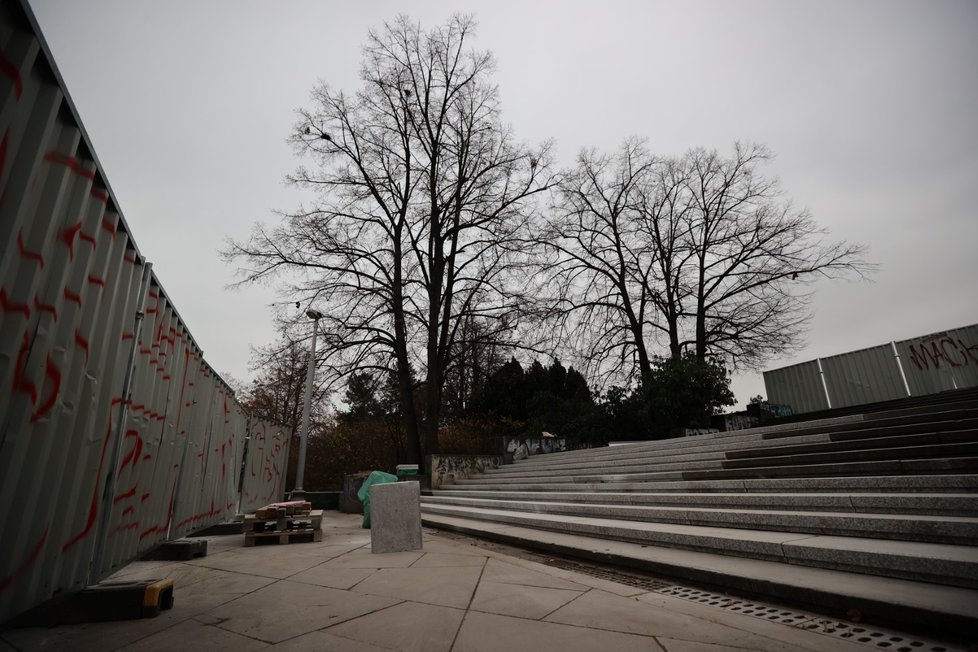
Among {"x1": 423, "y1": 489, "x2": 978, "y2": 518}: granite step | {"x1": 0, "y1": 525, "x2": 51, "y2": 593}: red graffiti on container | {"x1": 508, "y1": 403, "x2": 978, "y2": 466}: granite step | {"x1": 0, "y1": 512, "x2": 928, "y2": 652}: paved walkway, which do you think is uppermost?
{"x1": 508, "y1": 403, "x2": 978, "y2": 466}: granite step

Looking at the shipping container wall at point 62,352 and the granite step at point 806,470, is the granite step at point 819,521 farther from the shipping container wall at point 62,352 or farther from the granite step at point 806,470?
the shipping container wall at point 62,352

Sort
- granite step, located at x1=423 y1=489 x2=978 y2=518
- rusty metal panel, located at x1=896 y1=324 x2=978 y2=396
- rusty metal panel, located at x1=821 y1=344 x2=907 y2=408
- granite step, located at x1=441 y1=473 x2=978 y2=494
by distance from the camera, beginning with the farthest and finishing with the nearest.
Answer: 1. rusty metal panel, located at x1=821 y1=344 x2=907 y2=408
2. rusty metal panel, located at x1=896 y1=324 x2=978 y2=396
3. granite step, located at x1=441 y1=473 x2=978 y2=494
4. granite step, located at x1=423 y1=489 x2=978 y2=518

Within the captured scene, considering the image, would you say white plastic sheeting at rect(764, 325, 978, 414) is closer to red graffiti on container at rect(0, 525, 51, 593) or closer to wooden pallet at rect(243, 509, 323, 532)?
wooden pallet at rect(243, 509, 323, 532)

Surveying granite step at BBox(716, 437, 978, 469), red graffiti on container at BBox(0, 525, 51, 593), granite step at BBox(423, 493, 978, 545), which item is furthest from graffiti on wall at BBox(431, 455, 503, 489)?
red graffiti on container at BBox(0, 525, 51, 593)

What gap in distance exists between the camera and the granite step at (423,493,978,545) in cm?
322

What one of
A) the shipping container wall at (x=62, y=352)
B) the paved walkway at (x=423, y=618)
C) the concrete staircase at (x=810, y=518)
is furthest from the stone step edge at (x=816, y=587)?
the shipping container wall at (x=62, y=352)

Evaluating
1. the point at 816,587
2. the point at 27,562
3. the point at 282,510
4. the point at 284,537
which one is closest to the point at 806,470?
the point at 816,587

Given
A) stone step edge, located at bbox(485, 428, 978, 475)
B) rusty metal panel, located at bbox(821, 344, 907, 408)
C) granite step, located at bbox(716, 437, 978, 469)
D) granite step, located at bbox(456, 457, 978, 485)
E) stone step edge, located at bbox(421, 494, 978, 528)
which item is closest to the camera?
stone step edge, located at bbox(421, 494, 978, 528)

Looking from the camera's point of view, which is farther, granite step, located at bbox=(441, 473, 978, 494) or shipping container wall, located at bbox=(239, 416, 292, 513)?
shipping container wall, located at bbox=(239, 416, 292, 513)

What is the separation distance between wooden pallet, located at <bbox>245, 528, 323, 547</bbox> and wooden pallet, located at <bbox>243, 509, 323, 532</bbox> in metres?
0.12

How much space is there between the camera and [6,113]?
5.62ft

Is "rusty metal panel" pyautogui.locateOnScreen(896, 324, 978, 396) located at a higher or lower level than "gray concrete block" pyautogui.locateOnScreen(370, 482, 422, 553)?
higher

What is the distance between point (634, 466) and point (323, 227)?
12.5 m

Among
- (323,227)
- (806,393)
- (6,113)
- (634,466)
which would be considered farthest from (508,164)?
(6,113)
